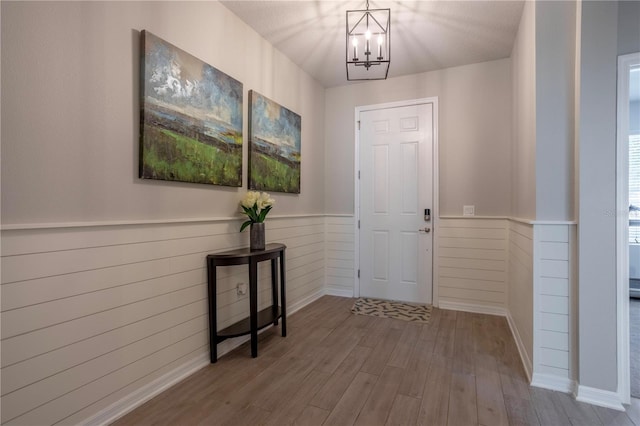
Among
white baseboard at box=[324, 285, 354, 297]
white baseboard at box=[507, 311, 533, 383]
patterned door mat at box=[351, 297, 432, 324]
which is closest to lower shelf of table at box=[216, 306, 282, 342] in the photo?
patterned door mat at box=[351, 297, 432, 324]

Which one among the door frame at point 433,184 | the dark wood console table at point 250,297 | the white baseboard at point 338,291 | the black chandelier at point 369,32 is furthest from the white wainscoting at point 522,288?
the dark wood console table at point 250,297

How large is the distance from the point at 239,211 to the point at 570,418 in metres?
2.47

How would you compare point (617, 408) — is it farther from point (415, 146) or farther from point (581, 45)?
point (415, 146)

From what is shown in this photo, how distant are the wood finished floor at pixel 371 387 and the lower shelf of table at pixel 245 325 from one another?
8.1 inches

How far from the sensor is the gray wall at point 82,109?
4.25ft

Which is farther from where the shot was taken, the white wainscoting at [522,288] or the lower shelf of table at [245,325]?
the lower shelf of table at [245,325]

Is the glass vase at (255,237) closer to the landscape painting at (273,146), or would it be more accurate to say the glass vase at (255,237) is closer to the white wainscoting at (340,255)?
the landscape painting at (273,146)

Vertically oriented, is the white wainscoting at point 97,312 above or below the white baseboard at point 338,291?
above

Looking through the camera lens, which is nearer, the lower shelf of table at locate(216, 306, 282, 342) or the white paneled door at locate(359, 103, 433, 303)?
the lower shelf of table at locate(216, 306, 282, 342)

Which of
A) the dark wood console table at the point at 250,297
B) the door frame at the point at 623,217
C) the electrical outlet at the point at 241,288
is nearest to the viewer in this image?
the door frame at the point at 623,217

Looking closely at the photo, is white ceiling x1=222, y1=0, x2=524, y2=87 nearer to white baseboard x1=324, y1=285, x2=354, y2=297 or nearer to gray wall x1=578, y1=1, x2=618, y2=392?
gray wall x1=578, y1=1, x2=618, y2=392

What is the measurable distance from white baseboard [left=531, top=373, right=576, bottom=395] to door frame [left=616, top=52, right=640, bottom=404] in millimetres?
218

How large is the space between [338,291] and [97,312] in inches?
110

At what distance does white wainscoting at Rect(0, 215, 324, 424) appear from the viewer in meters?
1.31
